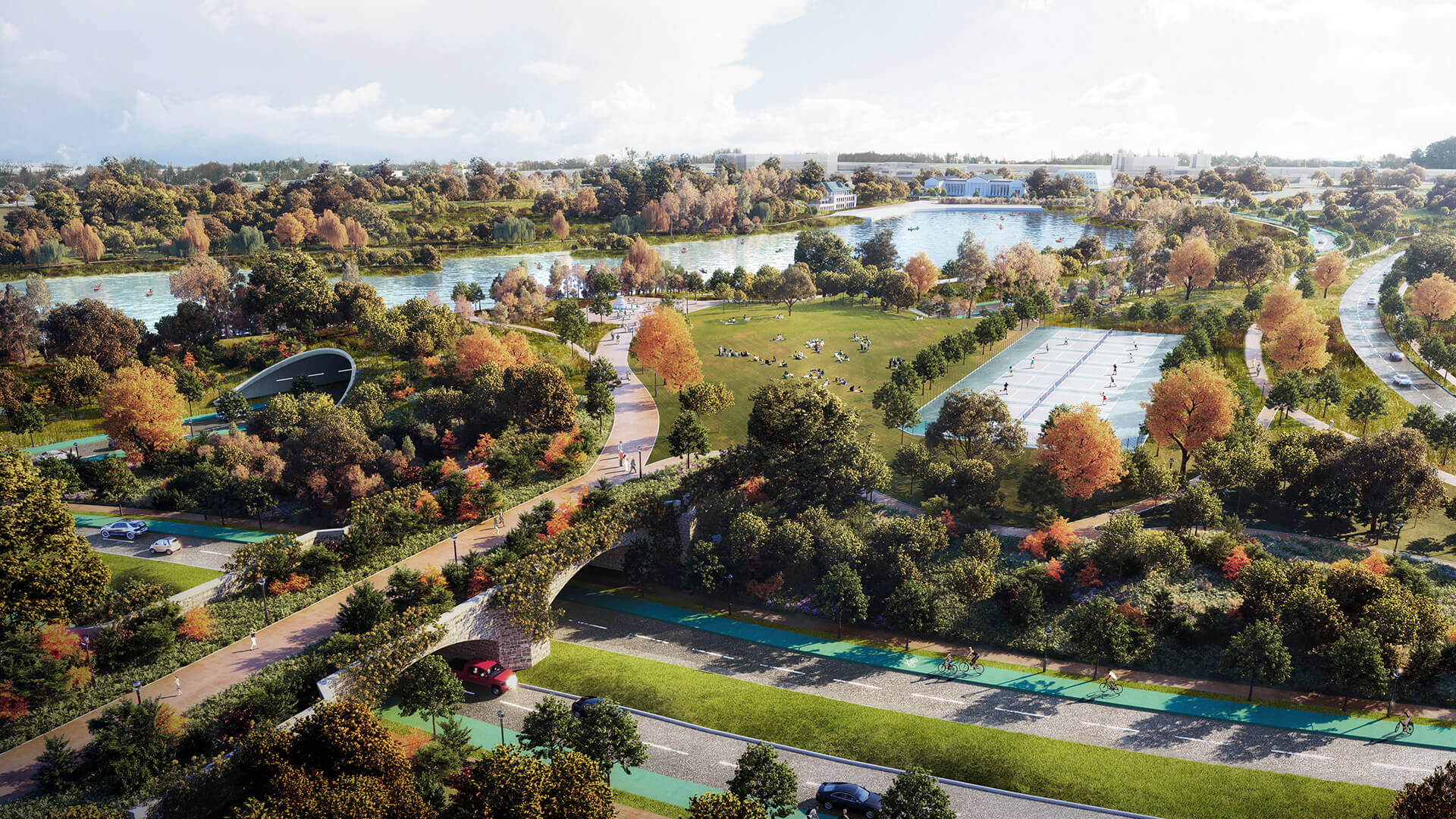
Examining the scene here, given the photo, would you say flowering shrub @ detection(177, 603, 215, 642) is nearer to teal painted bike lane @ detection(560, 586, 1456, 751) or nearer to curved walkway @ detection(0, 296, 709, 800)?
curved walkway @ detection(0, 296, 709, 800)

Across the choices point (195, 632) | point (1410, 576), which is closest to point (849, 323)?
point (1410, 576)

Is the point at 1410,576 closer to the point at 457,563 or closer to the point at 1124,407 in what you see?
the point at 1124,407

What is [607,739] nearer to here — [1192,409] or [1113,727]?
[1113,727]

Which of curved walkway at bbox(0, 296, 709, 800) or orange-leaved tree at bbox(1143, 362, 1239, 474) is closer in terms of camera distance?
curved walkway at bbox(0, 296, 709, 800)

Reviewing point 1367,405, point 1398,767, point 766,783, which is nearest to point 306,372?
point 766,783


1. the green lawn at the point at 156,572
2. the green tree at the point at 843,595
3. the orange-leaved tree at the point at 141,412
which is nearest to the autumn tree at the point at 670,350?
the green tree at the point at 843,595

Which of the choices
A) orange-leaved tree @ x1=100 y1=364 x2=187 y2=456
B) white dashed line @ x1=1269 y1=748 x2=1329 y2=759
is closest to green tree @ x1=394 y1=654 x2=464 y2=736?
white dashed line @ x1=1269 y1=748 x2=1329 y2=759

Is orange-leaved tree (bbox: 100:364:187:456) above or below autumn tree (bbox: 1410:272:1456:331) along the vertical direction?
below
